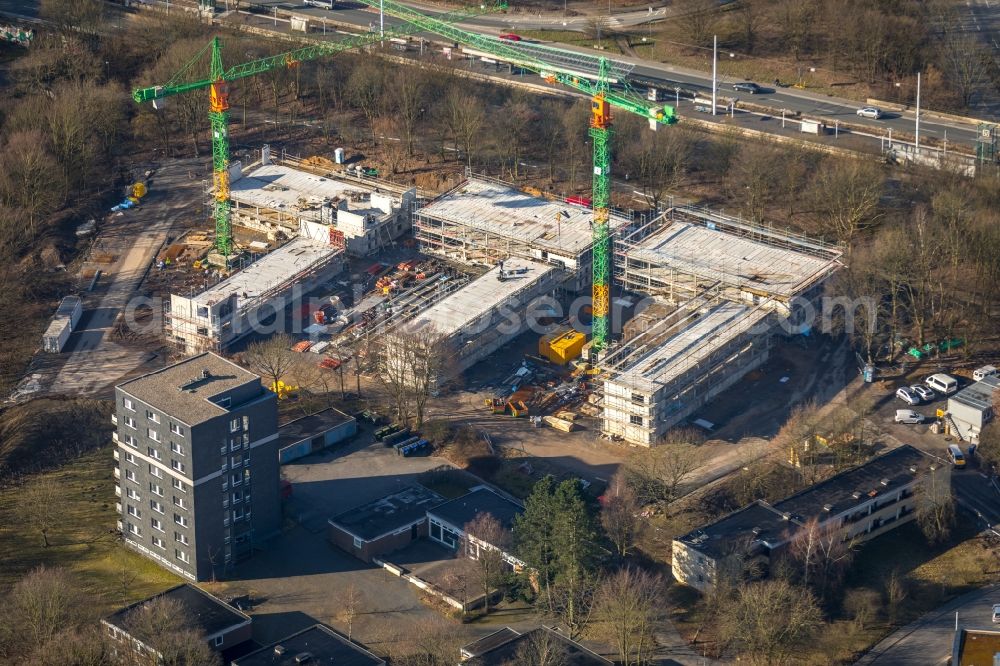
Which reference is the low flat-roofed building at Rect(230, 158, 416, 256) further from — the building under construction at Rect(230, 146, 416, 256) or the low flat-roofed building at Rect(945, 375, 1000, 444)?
the low flat-roofed building at Rect(945, 375, 1000, 444)

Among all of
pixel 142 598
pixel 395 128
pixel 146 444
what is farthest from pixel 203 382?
pixel 395 128

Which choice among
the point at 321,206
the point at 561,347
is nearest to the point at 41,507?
the point at 561,347

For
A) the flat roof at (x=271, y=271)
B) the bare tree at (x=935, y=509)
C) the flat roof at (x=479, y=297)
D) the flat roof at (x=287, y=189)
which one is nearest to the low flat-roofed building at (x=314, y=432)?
the flat roof at (x=479, y=297)

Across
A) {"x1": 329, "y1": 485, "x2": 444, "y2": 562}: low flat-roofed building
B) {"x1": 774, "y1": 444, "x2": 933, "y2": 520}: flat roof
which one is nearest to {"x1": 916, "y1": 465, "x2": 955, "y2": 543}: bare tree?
{"x1": 774, "y1": 444, "x2": 933, "y2": 520}: flat roof

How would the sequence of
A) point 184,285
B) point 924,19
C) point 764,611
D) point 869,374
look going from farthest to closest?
point 924,19 → point 184,285 → point 869,374 → point 764,611

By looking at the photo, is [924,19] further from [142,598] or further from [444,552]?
[142,598]

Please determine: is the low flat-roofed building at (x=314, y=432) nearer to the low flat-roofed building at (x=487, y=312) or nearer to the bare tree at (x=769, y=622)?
the low flat-roofed building at (x=487, y=312)
